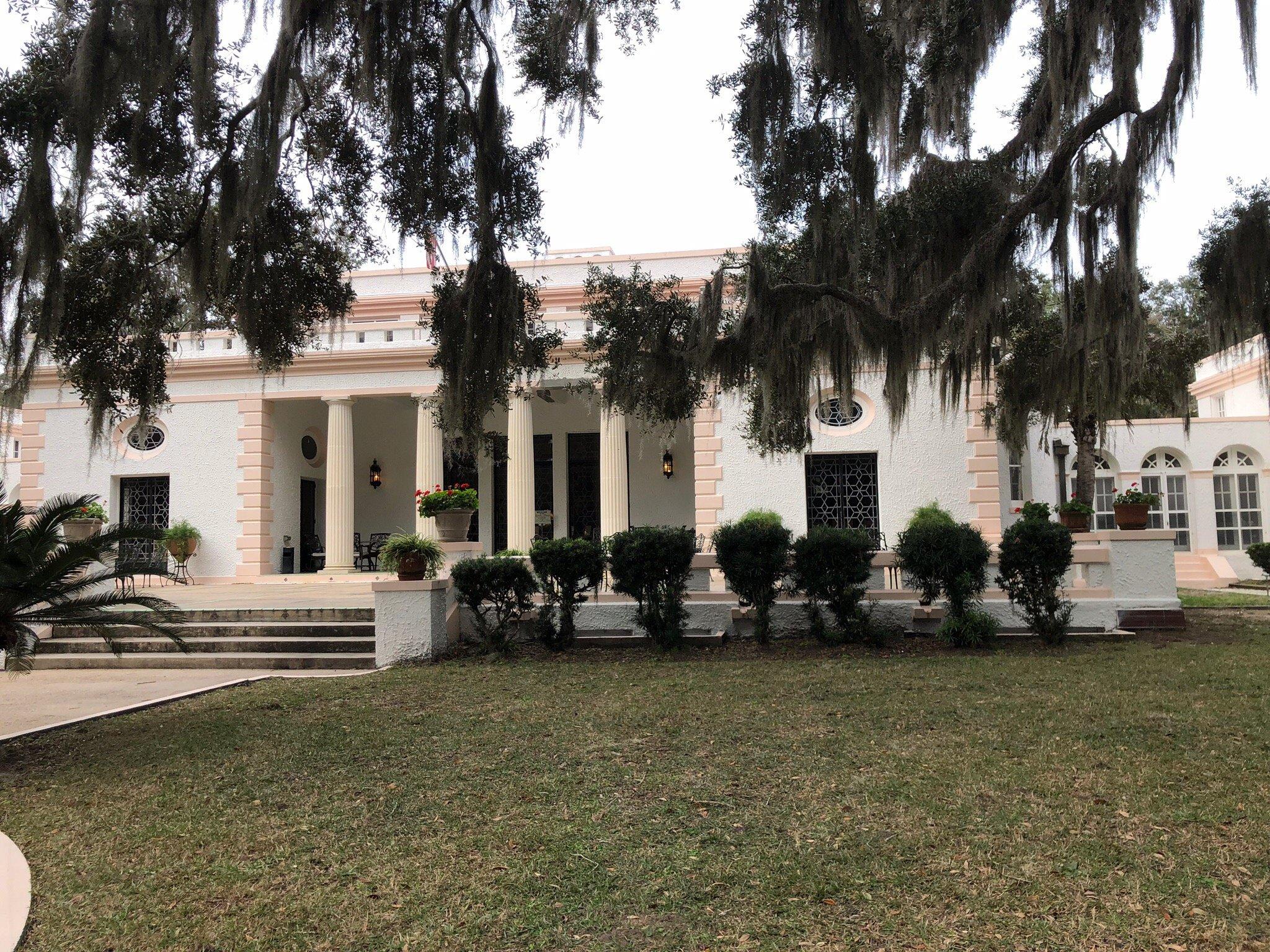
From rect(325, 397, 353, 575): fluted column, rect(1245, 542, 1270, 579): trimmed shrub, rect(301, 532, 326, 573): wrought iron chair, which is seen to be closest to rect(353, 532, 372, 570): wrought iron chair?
rect(301, 532, 326, 573): wrought iron chair

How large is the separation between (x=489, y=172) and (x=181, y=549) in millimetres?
13642

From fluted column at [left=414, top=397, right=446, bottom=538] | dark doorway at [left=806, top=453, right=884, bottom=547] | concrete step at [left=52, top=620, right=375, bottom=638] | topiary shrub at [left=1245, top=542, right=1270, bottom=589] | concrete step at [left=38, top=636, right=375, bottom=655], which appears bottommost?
concrete step at [left=38, top=636, right=375, bottom=655]

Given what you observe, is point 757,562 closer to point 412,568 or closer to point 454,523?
point 412,568

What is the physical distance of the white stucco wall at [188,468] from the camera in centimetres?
1819

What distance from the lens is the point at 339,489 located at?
18078mm

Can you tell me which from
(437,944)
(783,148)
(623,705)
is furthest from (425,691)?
(783,148)

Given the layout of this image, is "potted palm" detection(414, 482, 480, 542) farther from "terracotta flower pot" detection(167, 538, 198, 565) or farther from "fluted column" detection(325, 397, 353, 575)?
"terracotta flower pot" detection(167, 538, 198, 565)

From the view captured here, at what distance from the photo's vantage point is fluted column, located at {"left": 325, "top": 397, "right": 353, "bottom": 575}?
17984mm

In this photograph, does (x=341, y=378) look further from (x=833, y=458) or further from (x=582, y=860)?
(x=582, y=860)

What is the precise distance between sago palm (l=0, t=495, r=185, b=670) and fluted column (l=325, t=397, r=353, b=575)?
11862mm

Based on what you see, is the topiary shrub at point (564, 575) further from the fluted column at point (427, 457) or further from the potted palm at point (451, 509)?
the fluted column at point (427, 457)

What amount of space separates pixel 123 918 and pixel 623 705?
3.75 meters

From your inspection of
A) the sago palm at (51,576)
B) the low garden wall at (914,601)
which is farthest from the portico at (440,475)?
the sago palm at (51,576)

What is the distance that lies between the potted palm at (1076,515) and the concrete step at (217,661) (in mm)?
8301
